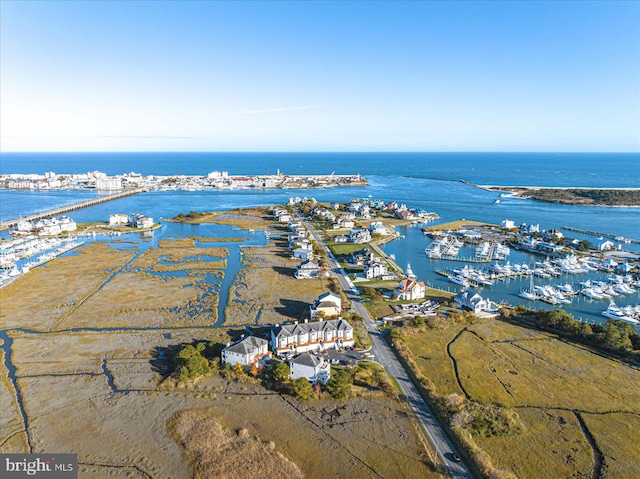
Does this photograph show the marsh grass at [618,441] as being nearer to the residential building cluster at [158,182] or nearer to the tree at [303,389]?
the tree at [303,389]

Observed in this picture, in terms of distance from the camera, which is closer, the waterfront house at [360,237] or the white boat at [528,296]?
the white boat at [528,296]

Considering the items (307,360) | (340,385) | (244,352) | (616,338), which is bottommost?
(340,385)

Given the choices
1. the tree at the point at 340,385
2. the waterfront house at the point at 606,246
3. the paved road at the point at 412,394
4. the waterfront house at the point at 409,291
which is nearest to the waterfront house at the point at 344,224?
the paved road at the point at 412,394

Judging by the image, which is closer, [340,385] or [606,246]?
[340,385]

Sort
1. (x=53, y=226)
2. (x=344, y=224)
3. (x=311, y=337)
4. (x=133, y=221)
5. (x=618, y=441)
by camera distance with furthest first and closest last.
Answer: (x=133, y=221) < (x=344, y=224) < (x=53, y=226) < (x=311, y=337) < (x=618, y=441)

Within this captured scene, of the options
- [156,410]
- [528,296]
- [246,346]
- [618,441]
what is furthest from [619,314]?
[156,410]

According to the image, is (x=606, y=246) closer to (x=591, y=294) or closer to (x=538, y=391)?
(x=591, y=294)
